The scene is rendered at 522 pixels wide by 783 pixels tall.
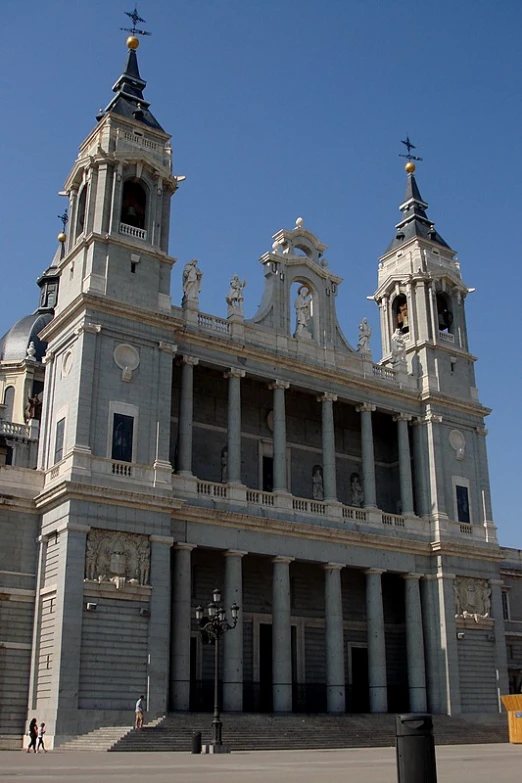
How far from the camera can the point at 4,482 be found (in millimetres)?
30984

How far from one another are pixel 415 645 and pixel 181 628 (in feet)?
37.2

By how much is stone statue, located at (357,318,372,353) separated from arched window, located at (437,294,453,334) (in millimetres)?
5385

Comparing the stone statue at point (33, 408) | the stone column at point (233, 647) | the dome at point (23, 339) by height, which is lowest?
the stone column at point (233, 647)

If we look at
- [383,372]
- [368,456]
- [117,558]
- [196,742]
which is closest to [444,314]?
[383,372]

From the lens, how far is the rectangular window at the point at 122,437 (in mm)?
30859

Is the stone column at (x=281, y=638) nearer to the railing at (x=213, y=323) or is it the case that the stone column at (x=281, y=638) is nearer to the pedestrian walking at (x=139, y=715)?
the pedestrian walking at (x=139, y=715)

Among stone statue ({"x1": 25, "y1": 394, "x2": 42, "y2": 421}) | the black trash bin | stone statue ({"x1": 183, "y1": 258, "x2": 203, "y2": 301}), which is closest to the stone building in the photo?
stone statue ({"x1": 183, "y1": 258, "x2": 203, "y2": 301})

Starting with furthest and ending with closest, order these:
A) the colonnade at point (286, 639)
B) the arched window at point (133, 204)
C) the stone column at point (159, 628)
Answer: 1. the arched window at point (133, 204)
2. the colonnade at point (286, 639)
3. the stone column at point (159, 628)

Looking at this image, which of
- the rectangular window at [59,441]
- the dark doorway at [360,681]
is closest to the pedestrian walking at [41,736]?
the rectangular window at [59,441]

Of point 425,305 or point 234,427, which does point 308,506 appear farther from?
point 425,305

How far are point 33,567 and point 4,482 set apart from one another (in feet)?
10.3

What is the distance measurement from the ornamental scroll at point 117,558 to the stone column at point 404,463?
44.7ft

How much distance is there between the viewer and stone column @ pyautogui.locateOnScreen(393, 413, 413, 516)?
3925 centimetres

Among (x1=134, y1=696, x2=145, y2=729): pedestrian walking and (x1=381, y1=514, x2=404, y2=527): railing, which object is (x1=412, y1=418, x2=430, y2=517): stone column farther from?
(x1=134, y1=696, x2=145, y2=729): pedestrian walking
